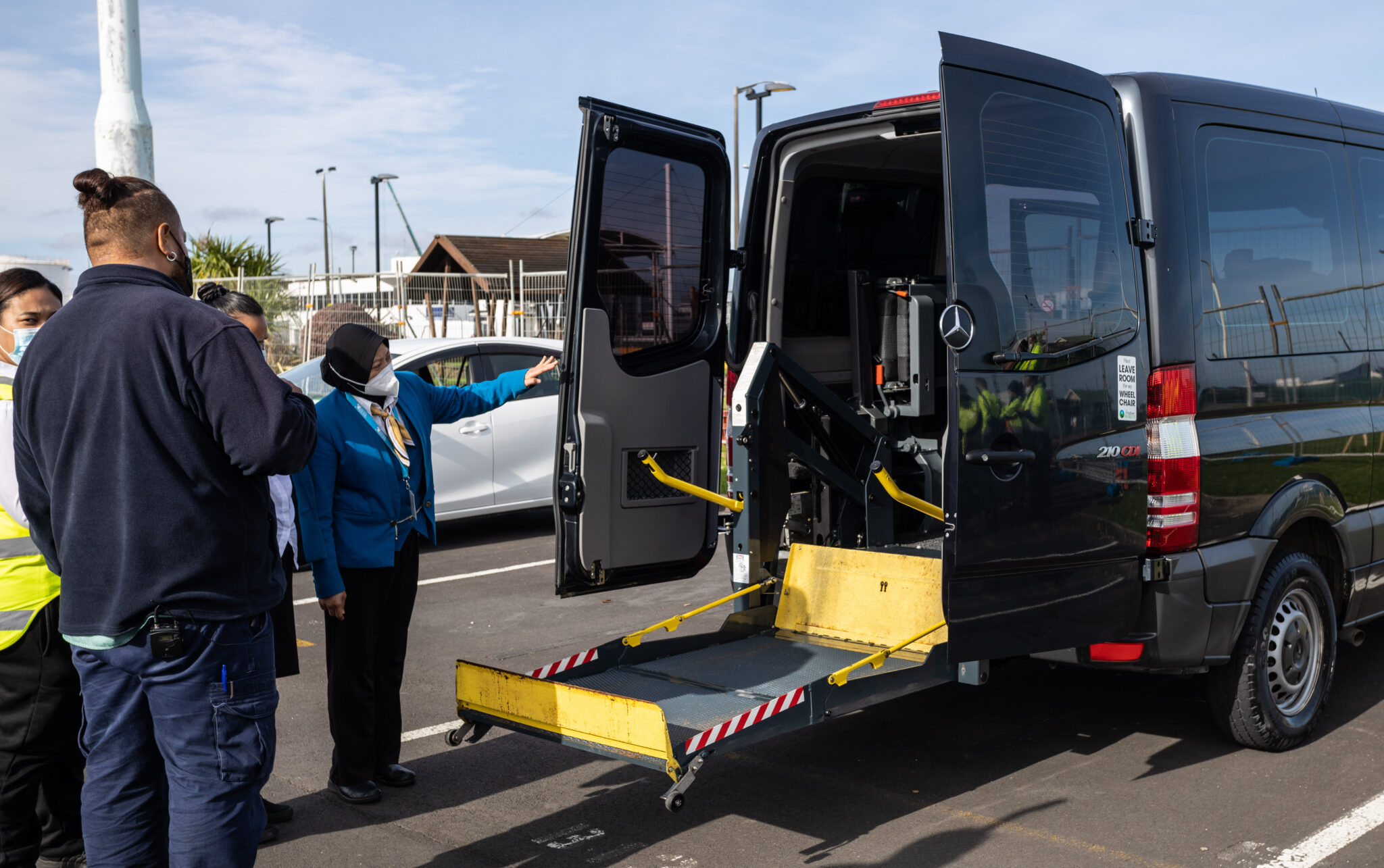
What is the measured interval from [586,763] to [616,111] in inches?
98.7

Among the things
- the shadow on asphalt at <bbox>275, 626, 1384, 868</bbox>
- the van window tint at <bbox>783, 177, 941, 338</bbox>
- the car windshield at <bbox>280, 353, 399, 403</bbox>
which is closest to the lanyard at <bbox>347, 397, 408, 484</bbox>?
the shadow on asphalt at <bbox>275, 626, 1384, 868</bbox>

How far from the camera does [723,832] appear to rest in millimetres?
4023

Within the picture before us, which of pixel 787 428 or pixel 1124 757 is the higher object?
pixel 787 428

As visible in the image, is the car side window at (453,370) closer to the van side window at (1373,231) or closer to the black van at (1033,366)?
the black van at (1033,366)

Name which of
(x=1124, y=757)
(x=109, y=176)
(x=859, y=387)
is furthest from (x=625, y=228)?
(x=1124, y=757)

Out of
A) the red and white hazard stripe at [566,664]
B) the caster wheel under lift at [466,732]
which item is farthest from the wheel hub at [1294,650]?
the caster wheel under lift at [466,732]

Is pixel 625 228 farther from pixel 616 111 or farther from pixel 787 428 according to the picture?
pixel 787 428

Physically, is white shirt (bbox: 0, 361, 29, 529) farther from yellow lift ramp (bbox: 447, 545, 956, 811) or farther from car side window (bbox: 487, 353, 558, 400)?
car side window (bbox: 487, 353, 558, 400)

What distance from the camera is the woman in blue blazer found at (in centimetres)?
416

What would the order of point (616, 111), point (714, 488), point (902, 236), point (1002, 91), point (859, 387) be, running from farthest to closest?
point (902, 236)
point (859, 387)
point (714, 488)
point (616, 111)
point (1002, 91)

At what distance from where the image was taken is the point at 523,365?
9.30m

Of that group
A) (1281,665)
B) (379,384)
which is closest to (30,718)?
(379,384)

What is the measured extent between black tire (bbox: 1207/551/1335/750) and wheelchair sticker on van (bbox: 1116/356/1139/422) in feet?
3.13

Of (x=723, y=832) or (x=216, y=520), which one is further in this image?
(x=723, y=832)
